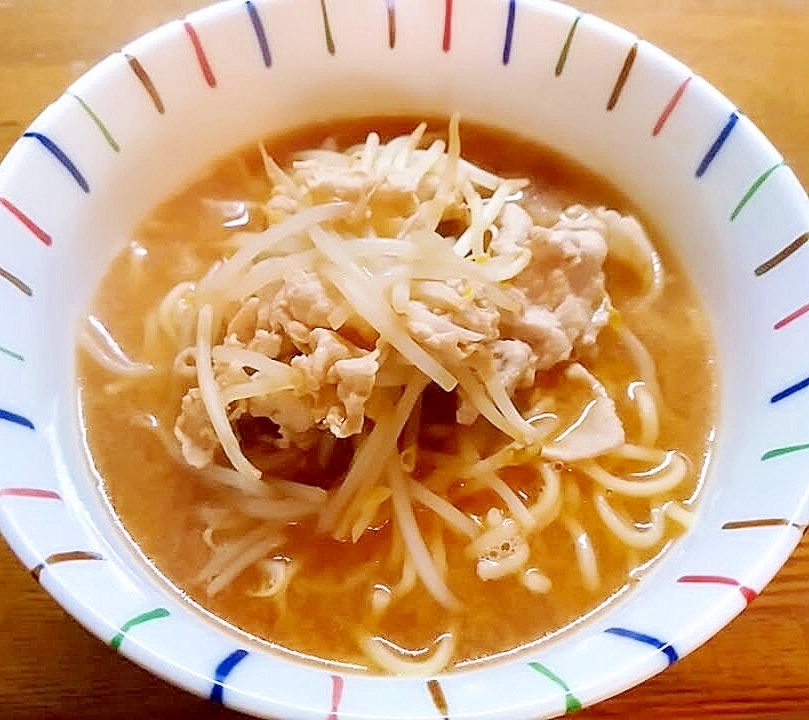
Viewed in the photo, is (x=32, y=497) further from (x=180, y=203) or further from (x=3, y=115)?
(x=3, y=115)

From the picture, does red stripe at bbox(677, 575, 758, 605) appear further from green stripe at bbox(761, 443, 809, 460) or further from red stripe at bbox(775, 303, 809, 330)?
red stripe at bbox(775, 303, 809, 330)

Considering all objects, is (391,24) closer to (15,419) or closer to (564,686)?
(15,419)

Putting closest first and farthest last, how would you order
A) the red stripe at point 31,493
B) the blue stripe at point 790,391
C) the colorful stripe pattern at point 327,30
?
1. the red stripe at point 31,493
2. the blue stripe at point 790,391
3. the colorful stripe pattern at point 327,30

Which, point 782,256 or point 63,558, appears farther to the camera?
point 782,256

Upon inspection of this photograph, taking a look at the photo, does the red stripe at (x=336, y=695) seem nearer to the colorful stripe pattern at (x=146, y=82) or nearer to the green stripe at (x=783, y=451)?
the green stripe at (x=783, y=451)

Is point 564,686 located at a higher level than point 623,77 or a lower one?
lower

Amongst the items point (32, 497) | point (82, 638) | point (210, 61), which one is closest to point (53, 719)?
point (82, 638)

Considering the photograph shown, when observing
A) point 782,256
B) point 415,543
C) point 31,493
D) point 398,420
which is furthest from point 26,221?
point 782,256

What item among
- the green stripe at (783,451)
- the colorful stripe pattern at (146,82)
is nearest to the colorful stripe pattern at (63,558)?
the colorful stripe pattern at (146,82)
